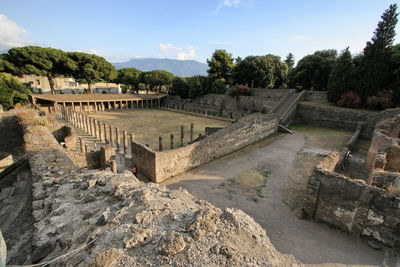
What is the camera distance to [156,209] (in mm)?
2861

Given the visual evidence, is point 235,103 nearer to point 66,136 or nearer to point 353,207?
point 66,136

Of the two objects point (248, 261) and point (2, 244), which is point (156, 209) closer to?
point (248, 261)

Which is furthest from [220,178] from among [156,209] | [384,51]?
[384,51]

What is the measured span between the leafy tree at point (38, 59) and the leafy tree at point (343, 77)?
42.4 m

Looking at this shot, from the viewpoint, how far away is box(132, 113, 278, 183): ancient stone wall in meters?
10.0

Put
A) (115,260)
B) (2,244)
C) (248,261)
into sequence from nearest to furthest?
(2,244) < (115,260) < (248,261)

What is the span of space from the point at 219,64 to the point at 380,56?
2441 centimetres

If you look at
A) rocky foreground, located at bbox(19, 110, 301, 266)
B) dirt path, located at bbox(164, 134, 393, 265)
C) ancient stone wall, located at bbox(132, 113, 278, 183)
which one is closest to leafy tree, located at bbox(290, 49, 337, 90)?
ancient stone wall, located at bbox(132, 113, 278, 183)

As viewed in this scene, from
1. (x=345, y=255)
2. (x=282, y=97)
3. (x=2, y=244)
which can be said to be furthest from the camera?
(x=282, y=97)

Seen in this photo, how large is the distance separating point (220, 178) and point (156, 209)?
8113 millimetres

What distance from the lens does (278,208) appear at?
809 cm

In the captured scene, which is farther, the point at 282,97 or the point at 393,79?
the point at 282,97

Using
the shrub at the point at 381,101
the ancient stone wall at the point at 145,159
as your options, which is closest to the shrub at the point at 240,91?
the shrub at the point at 381,101

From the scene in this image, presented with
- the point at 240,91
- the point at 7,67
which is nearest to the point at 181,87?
the point at 240,91
